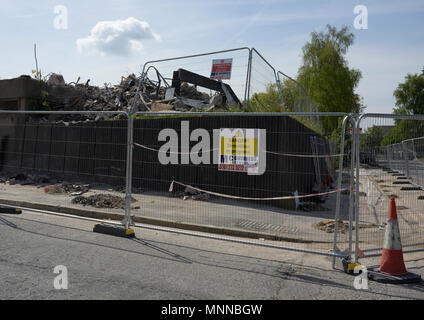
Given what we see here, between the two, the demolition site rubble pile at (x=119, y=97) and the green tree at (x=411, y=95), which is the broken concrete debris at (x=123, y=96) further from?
the green tree at (x=411, y=95)

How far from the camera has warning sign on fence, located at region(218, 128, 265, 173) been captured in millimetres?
7371

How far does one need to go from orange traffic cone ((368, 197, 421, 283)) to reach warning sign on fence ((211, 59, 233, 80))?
24.2 feet

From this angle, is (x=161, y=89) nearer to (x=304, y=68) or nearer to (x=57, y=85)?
(x=57, y=85)

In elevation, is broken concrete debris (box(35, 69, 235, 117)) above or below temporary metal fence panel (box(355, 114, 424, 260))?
above

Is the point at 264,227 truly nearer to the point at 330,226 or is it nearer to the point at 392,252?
the point at 330,226

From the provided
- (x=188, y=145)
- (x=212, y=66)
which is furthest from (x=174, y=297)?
(x=212, y=66)

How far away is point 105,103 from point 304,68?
24585mm

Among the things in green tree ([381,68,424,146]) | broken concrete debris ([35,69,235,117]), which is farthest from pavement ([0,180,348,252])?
green tree ([381,68,424,146])

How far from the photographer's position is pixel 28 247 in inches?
217

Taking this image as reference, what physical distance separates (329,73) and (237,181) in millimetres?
28098

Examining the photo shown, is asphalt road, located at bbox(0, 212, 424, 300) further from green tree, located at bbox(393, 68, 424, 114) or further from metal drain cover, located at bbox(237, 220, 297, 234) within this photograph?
green tree, located at bbox(393, 68, 424, 114)

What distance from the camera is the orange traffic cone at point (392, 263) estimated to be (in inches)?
180

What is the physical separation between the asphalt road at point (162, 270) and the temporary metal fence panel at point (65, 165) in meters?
2.98

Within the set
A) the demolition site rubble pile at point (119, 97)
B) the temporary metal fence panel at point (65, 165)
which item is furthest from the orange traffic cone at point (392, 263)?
the demolition site rubble pile at point (119, 97)
